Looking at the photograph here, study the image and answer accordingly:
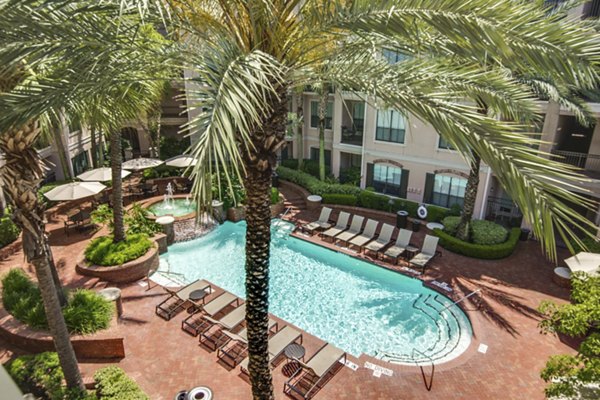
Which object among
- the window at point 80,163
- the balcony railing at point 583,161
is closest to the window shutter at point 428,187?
the balcony railing at point 583,161

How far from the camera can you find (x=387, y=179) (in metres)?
24.9

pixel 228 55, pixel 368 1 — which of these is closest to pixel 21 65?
pixel 228 55

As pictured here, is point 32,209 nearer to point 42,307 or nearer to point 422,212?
point 42,307

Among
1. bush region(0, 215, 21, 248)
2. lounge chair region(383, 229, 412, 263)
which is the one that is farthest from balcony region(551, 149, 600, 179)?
bush region(0, 215, 21, 248)

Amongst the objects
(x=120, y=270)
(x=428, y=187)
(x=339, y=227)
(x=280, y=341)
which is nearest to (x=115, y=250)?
(x=120, y=270)

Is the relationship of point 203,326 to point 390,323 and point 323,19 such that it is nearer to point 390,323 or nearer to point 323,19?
point 390,323

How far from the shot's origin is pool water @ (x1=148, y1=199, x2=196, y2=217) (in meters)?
21.9

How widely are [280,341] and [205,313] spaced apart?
3.08 metres

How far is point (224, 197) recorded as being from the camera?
867 inches

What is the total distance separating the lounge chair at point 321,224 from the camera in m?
20.2

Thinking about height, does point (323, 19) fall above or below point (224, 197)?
above

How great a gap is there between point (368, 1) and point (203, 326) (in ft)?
35.2

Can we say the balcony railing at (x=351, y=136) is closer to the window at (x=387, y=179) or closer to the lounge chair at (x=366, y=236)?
the window at (x=387, y=179)

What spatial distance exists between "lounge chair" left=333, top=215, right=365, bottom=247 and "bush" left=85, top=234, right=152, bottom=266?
914cm
